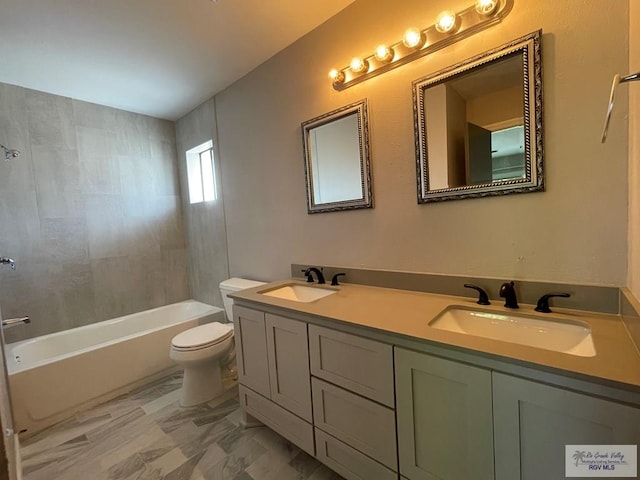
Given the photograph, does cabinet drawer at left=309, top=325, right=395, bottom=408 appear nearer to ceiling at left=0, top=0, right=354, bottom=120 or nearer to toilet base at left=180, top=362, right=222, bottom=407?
toilet base at left=180, top=362, right=222, bottom=407

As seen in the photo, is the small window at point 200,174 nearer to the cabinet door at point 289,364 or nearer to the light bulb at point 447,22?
the cabinet door at point 289,364

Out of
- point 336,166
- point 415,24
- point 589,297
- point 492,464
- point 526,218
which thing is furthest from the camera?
point 336,166

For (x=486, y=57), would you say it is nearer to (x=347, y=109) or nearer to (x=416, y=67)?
(x=416, y=67)

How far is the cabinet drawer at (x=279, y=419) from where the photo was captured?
1.38 metres

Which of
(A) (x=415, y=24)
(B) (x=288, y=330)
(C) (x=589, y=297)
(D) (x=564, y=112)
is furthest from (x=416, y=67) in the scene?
(B) (x=288, y=330)

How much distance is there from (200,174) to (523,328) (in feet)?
10.3

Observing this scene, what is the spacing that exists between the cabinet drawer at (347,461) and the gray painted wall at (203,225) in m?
1.88

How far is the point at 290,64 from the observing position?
6.53ft

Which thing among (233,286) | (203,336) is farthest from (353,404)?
(233,286)

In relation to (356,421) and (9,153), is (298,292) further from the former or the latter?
(9,153)

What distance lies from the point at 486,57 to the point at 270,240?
5.75 feet

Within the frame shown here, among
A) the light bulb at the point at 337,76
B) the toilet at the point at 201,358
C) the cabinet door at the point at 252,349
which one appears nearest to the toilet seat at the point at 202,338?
the toilet at the point at 201,358

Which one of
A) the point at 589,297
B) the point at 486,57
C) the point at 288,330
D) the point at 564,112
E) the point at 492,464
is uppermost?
the point at 486,57

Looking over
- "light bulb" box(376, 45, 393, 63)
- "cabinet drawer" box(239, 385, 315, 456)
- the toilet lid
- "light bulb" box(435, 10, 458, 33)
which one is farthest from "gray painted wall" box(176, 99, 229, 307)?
"light bulb" box(435, 10, 458, 33)
